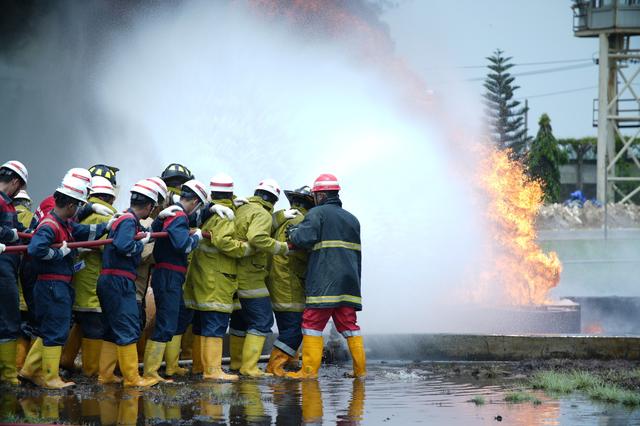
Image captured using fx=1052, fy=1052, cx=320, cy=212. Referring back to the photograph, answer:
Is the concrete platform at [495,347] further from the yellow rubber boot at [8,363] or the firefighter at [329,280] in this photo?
the yellow rubber boot at [8,363]

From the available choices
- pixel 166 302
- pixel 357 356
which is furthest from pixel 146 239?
pixel 357 356

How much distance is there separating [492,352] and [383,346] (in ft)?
4.29

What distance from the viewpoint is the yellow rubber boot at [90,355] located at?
991 centimetres

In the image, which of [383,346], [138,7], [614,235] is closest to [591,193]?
[614,235]

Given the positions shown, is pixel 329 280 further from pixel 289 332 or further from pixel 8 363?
pixel 8 363

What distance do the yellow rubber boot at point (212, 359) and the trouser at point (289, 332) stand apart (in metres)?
0.80

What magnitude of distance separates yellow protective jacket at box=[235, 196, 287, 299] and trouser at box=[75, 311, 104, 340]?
1.51 meters

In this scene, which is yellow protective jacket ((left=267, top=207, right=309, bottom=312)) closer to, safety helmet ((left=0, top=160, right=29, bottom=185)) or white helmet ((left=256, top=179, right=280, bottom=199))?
white helmet ((left=256, top=179, right=280, bottom=199))

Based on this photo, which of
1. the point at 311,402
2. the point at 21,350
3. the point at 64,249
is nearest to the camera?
the point at 311,402

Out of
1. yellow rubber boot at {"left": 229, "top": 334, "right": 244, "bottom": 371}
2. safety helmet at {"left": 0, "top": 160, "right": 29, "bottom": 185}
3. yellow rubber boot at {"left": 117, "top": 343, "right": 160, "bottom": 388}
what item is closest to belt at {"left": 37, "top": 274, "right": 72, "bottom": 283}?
yellow rubber boot at {"left": 117, "top": 343, "right": 160, "bottom": 388}

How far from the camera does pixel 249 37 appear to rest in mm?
20547

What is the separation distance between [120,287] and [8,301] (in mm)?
986

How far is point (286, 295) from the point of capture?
11023 mm

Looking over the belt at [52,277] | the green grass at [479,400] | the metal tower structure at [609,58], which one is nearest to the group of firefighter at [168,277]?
the belt at [52,277]
